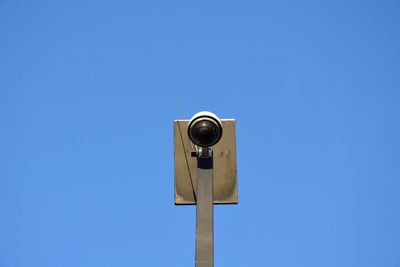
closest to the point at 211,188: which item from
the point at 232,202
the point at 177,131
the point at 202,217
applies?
the point at 202,217

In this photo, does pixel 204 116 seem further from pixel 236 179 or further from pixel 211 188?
pixel 236 179

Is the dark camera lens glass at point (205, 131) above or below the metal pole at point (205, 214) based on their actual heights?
above

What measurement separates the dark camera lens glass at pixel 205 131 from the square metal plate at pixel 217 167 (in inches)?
28.6

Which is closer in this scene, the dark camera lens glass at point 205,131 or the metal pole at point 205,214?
the metal pole at point 205,214

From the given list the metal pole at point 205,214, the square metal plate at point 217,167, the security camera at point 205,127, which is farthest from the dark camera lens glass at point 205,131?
the square metal plate at point 217,167

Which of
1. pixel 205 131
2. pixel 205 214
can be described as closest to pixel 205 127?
pixel 205 131

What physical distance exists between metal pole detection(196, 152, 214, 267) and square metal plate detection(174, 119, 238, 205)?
408mm

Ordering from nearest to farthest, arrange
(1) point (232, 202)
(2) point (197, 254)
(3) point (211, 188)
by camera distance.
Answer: (2) point (197, 254), (3) point (211, 188), (1) point (232, 202)

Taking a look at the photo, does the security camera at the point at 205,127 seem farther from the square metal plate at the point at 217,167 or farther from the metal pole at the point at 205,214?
the square metal plate at the point at 217,167

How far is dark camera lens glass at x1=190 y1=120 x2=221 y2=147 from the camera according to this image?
3814mm

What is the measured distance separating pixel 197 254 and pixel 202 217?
0.36m

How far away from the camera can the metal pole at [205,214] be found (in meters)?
3.65

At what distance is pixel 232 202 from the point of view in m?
4.61

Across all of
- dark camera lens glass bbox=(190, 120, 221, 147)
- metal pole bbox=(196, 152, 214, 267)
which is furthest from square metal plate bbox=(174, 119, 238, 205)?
dark camera lens glass bbox=(190, 120, 221, 147)
